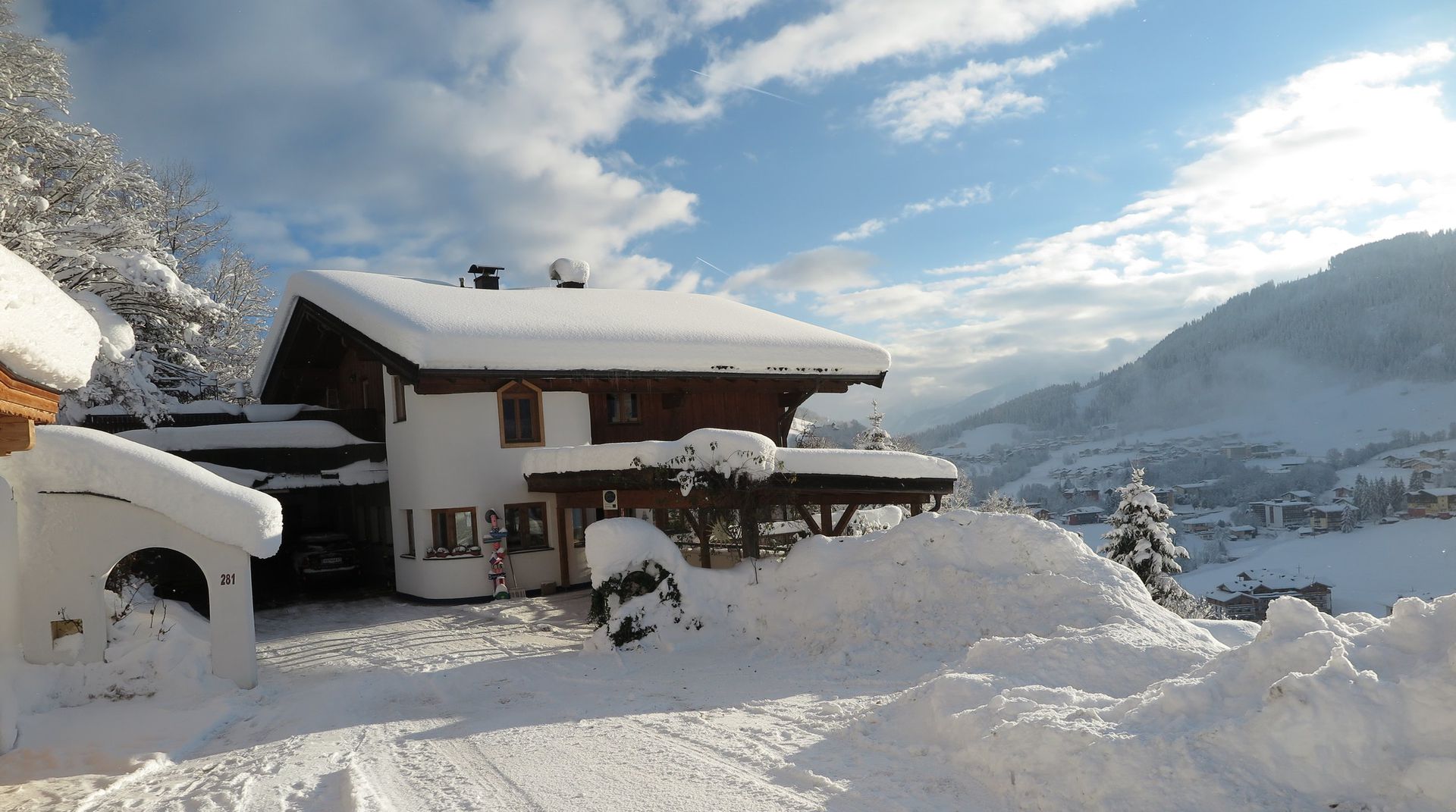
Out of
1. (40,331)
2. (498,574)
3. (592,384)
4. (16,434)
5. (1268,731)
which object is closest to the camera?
(1268,731)

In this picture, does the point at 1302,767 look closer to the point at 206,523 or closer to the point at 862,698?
the point at 862,698

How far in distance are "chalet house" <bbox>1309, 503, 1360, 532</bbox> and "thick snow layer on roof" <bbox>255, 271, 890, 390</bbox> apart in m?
97.7

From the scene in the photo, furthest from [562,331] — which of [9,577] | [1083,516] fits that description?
[1083,516]

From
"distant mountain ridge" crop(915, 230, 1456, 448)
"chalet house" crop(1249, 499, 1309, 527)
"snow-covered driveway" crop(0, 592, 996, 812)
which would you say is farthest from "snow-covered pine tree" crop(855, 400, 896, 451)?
"distant mountain ridge" crop(915, 230, 1456, 448)

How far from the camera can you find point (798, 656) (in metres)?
10.7

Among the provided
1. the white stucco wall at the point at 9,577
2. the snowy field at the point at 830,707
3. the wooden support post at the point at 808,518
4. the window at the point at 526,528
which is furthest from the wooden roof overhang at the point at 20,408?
the wooden support post at the point at 808,518

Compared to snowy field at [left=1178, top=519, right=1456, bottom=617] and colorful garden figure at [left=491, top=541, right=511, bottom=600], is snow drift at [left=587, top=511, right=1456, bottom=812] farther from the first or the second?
snowy field at [left=1178, top=519, right=1456, bottom=617]

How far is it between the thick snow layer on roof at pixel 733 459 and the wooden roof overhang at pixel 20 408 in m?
7.39

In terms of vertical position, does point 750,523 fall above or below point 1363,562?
above

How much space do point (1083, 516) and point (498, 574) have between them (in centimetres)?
8654

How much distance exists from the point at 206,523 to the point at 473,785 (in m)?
5.47

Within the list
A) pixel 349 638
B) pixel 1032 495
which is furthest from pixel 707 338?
pixel 1032 495

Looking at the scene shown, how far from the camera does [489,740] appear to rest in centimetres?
770

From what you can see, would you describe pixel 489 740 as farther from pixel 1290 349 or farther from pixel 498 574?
pixel 1290 349
